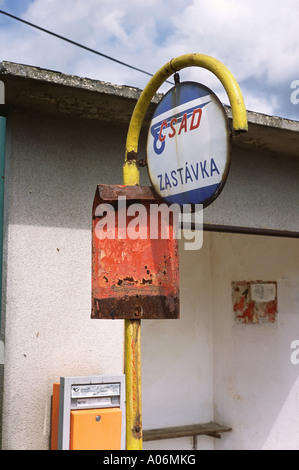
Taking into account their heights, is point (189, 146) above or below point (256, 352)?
above

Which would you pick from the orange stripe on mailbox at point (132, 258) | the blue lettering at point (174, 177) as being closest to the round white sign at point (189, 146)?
the blue lettering at point (174, 177)

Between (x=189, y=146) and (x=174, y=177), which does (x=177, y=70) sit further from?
(x=174, y=177)

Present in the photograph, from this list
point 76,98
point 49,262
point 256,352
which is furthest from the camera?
point 256,352

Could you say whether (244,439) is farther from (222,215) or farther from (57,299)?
(57,299)

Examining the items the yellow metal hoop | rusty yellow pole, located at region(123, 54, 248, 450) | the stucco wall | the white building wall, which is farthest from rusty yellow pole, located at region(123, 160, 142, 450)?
the white building wall

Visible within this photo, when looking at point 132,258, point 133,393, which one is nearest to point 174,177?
point 132,258

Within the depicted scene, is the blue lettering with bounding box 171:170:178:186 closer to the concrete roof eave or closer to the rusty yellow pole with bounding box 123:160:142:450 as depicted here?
the rusty yellow pole with bounding box 123:160:142:450

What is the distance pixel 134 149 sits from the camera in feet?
8.57

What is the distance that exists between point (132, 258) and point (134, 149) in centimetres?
52

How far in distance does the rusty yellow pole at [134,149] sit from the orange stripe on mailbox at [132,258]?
0.32 feet

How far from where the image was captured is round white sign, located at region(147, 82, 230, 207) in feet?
7.37

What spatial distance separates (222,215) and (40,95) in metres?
1.67

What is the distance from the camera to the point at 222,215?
4285 mm
